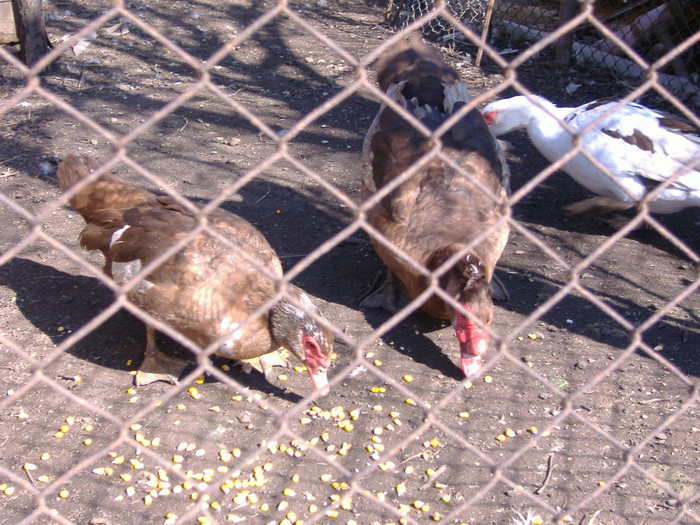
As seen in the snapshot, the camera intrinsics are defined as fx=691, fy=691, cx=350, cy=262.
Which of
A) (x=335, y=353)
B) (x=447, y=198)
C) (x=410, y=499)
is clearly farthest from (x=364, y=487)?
(x=447, y=198)

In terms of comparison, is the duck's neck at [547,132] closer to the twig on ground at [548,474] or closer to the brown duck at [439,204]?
the brown duck at [439,204]

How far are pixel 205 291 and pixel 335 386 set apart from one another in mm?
817

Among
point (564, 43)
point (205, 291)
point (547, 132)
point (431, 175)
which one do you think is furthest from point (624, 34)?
point (205, 291)

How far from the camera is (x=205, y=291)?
3.21 meters

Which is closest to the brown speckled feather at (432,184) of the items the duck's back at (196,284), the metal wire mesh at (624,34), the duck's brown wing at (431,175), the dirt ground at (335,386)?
the duck's brown wing at (431,175)

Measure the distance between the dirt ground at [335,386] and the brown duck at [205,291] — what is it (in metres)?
0.20

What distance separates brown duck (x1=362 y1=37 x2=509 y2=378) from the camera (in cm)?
339

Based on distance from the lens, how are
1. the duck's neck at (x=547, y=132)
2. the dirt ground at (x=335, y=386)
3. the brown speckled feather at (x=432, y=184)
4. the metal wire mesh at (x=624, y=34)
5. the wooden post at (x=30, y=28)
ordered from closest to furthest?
the dirt ground at (x=335, y=386)
the brown speckled feather at (x=432, y=184)
the duck's neck at (x=547, y=132)
the wooden post at (x=30, y=28)
the metal wire mesh at (x=624, y=34)

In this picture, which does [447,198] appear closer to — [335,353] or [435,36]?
[335,353]

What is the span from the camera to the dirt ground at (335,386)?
2.75 meters

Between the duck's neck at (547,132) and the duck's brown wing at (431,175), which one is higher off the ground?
the duck's brown wing at (431,175)

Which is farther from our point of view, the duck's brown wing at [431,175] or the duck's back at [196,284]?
the duck's brown wing at [431,175]

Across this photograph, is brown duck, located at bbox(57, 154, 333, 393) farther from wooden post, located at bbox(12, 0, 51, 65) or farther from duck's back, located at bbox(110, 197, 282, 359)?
wooden post, located at bbox(12, 0, 51, 65)

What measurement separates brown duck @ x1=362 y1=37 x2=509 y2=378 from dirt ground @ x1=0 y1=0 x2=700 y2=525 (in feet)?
0.99
